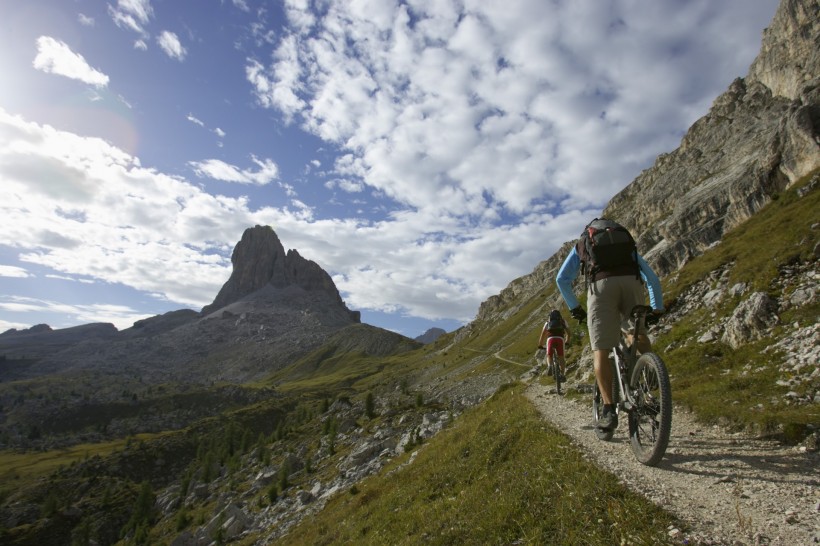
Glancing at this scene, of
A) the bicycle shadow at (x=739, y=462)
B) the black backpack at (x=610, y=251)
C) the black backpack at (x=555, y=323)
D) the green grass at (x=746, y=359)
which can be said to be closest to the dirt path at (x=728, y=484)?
the bicycle shadow at (x=739, y=462)

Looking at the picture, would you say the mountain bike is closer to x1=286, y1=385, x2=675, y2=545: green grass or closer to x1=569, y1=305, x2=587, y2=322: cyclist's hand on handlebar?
x1=569, y1=305, x2=587, y2=322: cyclist's hand on handlebar

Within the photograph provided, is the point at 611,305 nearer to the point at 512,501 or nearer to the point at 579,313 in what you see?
the point at 579,313

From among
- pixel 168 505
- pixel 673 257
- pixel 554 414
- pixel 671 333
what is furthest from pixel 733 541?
pixel 168 505

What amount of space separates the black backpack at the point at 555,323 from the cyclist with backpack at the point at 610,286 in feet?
40.4

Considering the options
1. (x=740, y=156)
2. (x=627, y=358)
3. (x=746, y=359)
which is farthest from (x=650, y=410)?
(x=740, y=156)

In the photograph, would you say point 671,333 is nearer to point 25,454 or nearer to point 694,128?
point 694,128

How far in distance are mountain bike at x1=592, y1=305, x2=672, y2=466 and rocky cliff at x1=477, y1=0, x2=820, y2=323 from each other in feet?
214

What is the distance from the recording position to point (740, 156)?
380ft

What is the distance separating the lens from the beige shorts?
8414 millimetres

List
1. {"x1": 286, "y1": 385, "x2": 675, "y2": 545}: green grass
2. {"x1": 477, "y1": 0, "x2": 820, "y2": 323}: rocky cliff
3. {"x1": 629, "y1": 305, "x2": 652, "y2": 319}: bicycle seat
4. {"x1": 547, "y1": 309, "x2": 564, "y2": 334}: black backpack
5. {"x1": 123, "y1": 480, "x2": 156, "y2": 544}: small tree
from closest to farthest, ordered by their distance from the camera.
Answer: {"x1": 286, "y1": 385, "x2": 675, "y2": 545}: green grass, {"x1": 629, "y1": 305, "x2": 652, "y2": 319}: bicycle seat, {"x1": 547, "y1": 309, "x2": 564, "y2": 334}: black backpack, {"x1": 477, "y1": 0, "x2": 820, "y2": 323}: rocky cliff, {"x1": 123, "y1": 480, "x2": 156, "y2": 544}: small tree

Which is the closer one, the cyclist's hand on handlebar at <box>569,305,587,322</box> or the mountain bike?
the mountain bike

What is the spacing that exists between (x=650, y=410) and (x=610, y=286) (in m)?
A: 2.38

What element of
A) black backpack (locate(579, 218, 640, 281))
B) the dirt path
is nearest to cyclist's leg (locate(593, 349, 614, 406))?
the dirt path

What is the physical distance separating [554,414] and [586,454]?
6264mm
